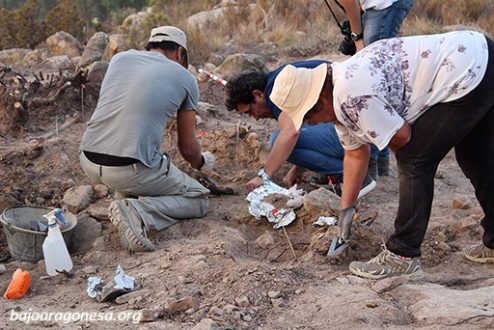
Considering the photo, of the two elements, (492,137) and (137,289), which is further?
(137,289)

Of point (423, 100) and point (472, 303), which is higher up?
point (423, 100)

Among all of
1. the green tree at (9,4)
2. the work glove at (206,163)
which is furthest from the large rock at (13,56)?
the green tree at (9,4)

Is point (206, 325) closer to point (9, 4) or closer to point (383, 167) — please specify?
point (383, 167)

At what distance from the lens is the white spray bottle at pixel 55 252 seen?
3.54 meters

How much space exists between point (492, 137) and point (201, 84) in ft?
14.7

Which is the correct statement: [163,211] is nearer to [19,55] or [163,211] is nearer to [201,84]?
[201,84]

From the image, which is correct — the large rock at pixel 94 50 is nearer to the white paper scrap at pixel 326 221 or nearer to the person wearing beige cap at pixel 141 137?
the person wearing beige cap at pixel 141 137

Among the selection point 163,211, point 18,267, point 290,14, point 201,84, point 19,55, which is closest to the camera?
point 18,267

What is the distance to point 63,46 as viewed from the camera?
1166cm

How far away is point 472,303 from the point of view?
8.75 feet

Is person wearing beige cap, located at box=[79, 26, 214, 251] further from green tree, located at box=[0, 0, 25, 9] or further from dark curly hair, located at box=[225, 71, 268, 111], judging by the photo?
green tree, located at box=[0, 0, 25, 9]

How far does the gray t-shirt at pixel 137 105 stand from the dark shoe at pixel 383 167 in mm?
1849

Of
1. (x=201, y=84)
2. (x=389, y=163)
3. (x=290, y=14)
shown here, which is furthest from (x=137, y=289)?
(x=290, y=14)

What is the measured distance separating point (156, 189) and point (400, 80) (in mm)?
1890
